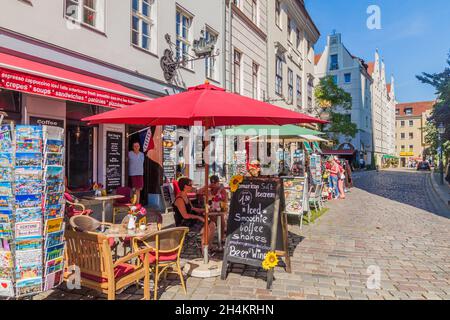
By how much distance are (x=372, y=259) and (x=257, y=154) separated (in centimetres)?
1351

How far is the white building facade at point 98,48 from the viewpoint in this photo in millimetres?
6504

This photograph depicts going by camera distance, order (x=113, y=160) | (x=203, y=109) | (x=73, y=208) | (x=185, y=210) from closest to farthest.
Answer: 1. (x=203, y=109)
2. (x=185, y=210)
3. (x=73, y=208)
4. (x=113, y=160)

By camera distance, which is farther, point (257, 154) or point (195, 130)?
point (257, 154)

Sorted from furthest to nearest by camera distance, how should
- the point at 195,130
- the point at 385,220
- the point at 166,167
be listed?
the point at 195,130 < the point at 166,167 < the point at 385,220

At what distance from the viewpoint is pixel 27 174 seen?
3053mm

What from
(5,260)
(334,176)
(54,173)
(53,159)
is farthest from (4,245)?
(334,176)

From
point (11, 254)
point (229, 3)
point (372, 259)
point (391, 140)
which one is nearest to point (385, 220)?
point (372, 259)

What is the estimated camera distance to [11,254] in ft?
10.0

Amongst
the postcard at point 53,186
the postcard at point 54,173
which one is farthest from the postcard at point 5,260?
the postcard at point 54,173

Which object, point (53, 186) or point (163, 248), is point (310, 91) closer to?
point (163, 248)

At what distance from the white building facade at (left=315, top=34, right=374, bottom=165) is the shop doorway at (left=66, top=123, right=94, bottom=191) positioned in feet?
149

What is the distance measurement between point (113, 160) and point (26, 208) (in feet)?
20.1

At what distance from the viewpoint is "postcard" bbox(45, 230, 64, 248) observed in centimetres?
319
